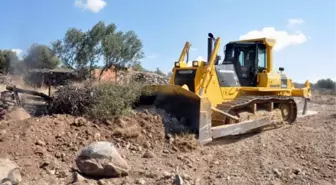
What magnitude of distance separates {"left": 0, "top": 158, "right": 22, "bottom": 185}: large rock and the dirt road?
13 cm

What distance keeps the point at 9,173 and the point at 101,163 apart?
1.19 metres

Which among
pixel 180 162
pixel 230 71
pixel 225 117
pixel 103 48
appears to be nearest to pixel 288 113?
pixel 230 71

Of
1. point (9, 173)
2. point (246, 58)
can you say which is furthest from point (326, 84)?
point (9, 173)

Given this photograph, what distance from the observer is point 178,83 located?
9555 mm

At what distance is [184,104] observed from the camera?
8383 mm

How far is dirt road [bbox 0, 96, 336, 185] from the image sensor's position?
18.4ft

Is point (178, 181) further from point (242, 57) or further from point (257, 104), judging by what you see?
point (242, 57)

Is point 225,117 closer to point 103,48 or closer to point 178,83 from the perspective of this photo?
point 178,83

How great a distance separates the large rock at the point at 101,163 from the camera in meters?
5.46

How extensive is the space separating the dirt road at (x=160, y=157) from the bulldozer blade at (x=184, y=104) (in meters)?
0.44

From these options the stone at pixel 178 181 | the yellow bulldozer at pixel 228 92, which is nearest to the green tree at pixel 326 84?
the yellow bulldozer at pixel 228 92

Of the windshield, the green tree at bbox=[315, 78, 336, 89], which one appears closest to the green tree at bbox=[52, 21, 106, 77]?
the windshield

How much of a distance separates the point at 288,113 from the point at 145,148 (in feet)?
18.8

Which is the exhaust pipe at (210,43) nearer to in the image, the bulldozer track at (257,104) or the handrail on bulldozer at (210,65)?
the handrail on bulldozer at (210,65)
